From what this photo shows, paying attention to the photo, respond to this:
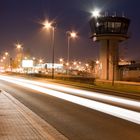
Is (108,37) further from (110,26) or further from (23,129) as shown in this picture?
(23,129)

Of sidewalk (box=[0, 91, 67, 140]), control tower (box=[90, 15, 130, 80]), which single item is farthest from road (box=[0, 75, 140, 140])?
control tower (box=[90, 15, 130, 80])

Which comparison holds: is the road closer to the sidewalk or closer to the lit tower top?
the sidewalk

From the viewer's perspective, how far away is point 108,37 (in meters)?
61.9

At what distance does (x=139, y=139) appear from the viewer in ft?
37.8

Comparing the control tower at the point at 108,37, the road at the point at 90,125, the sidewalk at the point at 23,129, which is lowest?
the road at the point at 90,125

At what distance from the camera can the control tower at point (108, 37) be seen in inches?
2391

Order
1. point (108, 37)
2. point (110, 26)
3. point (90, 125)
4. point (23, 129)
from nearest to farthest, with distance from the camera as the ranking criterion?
point (23, 129) < point (90, 125) < point (108, 37) < point (110, 26)

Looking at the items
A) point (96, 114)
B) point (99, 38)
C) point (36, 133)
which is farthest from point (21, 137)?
point (99, 38)

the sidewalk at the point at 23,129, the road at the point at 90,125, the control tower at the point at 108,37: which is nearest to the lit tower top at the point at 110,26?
the control tower at the point at 108,37

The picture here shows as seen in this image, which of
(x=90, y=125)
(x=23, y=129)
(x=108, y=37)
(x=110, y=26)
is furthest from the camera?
(x=110, y=26)

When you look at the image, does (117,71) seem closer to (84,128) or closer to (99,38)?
(99,38)

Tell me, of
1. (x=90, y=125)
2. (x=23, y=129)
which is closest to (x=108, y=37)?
(x=90, y=125)

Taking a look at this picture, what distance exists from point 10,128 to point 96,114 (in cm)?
641

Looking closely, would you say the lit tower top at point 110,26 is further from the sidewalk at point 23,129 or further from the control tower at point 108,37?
the sidewalk at point 23,129
